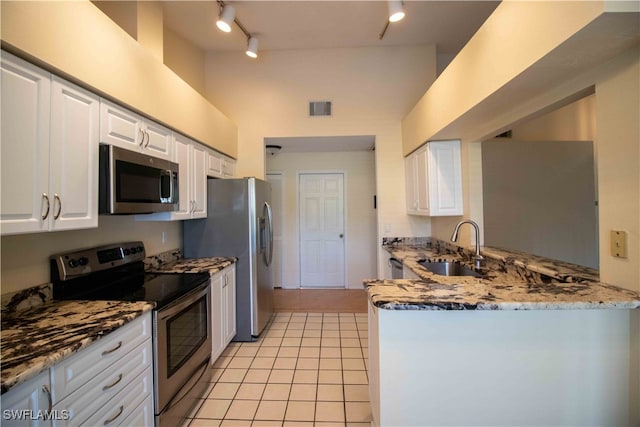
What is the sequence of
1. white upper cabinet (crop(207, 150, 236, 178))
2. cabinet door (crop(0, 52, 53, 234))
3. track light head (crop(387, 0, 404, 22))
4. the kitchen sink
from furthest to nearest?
1. white upper cabinet (crop(207, 150, 236, 178))
2. the kitchen sink
3. track light head (crop(387, 0, 404, 22))
4. cabinet door (crop(0, 52, 53, 234))

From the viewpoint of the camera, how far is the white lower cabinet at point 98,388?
938mm

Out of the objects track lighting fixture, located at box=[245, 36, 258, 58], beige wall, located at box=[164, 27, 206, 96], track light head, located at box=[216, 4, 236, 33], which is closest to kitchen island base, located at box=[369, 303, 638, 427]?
track light head, located at box=[216, 4, 236, 33]

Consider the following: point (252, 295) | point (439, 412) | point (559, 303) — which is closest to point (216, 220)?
point (252, 295)

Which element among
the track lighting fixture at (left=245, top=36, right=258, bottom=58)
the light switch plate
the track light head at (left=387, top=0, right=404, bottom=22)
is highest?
the track lighting fixture at (left=245, top=36, right=258, bottom=58)

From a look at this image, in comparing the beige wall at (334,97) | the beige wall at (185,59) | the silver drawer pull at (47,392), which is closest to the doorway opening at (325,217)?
the beige wall at (334,97)

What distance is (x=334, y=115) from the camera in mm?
3668

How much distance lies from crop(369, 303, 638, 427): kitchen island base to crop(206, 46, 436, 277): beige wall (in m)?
2.41

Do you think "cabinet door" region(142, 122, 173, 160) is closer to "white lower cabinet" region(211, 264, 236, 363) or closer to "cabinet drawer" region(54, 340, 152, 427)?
"white lower cabinet" region(211, 264, 236, 363)

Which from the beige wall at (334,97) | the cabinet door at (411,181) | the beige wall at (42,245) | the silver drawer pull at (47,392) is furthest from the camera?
the beige wall at (334,97)

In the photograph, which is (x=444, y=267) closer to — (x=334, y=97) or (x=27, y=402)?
(x=334, y=97)

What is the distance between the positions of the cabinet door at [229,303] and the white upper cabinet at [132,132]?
3.99ft

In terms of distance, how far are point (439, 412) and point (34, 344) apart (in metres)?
1.65

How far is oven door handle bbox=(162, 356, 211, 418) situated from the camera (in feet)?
5.48

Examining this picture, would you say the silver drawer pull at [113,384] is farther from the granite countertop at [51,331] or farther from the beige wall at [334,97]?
the beige wall at [334,97]
